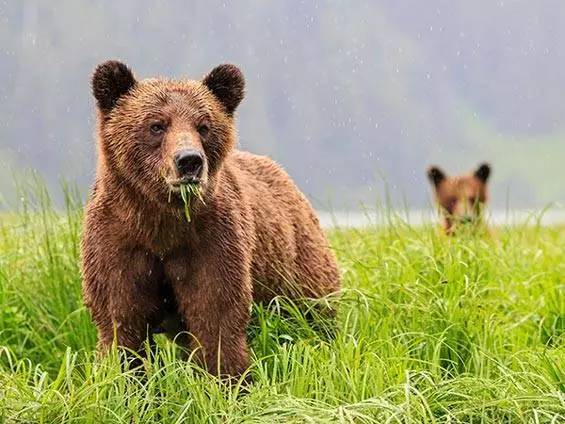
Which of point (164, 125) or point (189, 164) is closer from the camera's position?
point (189, 164)

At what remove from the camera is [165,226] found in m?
4.89

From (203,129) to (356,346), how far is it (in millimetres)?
1103

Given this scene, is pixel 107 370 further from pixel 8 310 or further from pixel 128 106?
pixel 8 310

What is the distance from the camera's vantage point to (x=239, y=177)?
18.0ft

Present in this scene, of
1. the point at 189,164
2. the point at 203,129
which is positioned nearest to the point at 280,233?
the point at 203,129

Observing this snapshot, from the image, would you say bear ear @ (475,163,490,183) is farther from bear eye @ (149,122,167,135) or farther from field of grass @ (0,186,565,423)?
bear eye @ (149,122,167,135)

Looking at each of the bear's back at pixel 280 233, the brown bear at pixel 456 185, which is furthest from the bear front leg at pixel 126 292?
the brown bear at pixel 456 185

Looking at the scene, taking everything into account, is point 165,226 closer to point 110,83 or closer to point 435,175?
point 110,83

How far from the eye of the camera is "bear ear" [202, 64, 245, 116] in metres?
5.11

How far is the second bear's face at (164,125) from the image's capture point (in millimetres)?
4645

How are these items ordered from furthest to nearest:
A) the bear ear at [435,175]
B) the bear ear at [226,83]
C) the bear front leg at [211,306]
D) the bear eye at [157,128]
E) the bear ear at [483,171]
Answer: the bear ear at [435,175]
the bear ear at [483,171]
the bear ear at [226,83]
the bear front leg at [211,306]
the bear eye at [157,128]

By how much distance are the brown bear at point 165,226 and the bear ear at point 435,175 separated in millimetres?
6110

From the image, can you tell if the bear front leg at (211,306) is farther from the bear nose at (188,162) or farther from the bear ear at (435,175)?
the bear ear at (435,175)

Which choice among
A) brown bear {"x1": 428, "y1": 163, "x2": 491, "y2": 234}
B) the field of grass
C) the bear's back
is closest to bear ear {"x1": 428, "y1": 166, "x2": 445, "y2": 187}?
brown bear {"x1": 428, "y1": 163, "x2": 491, "y2": 234}
